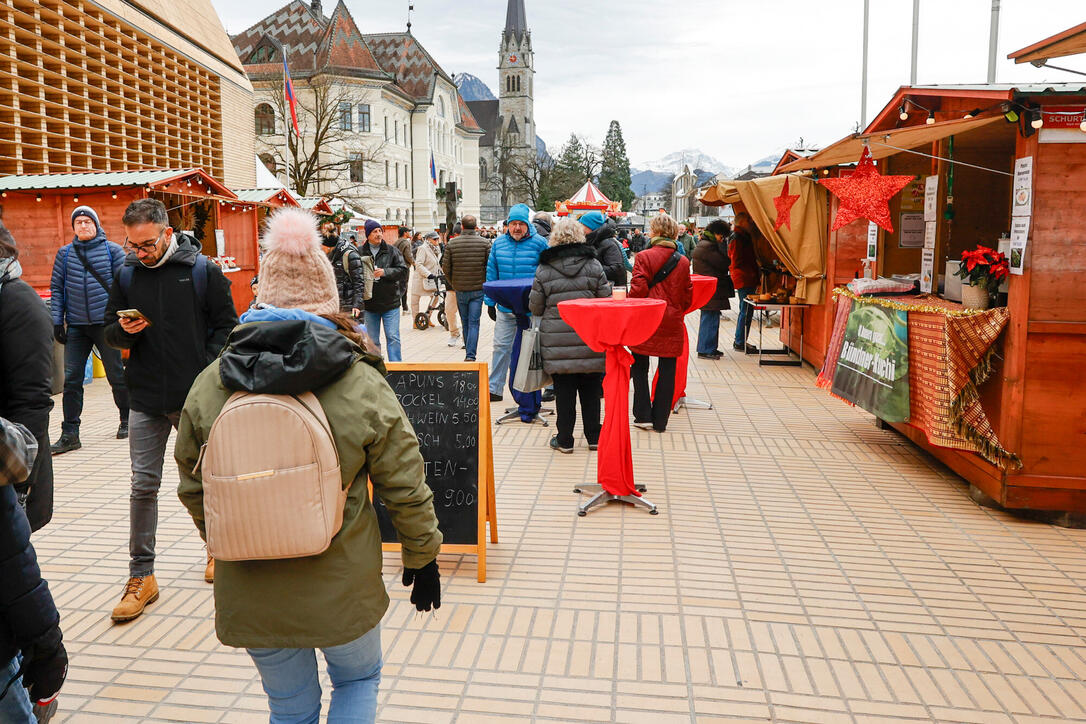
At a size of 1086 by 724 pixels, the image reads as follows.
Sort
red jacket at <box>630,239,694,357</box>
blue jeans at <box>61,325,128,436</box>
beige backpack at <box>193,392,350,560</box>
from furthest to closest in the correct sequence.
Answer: red jacket at <box>630,239,694,357</box>
blue jeans at <box>61,325,128,436</box>
beige backpack at <box>193,392,350,560</box>

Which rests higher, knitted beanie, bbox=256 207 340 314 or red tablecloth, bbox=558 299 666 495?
knitted beanie, bbox=256 207 340 314

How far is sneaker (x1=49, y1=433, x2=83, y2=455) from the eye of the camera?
6895 millimetres

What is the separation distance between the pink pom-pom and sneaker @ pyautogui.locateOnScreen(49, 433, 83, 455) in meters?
5.70

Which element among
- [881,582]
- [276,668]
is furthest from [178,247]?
[881,582]

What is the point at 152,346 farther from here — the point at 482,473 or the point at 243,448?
the point at 243,448

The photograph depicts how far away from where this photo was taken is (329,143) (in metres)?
45.0

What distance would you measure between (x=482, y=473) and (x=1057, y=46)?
16.6 ft

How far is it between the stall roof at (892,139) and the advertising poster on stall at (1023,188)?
0.32 m

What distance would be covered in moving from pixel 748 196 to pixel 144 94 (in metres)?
12.0

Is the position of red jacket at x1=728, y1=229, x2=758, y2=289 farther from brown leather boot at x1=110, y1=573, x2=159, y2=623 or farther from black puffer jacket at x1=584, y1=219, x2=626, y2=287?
brown leather boot at x1=110, y1=573, x2=159, y2=623

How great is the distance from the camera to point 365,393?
6.94ft

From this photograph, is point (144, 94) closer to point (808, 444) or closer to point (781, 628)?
point (808, 444)

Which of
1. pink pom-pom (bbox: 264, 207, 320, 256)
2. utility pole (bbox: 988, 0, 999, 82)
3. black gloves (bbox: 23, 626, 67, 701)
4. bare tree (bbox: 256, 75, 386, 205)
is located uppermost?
bare tree (bbox: 256, 75, 386, 205)

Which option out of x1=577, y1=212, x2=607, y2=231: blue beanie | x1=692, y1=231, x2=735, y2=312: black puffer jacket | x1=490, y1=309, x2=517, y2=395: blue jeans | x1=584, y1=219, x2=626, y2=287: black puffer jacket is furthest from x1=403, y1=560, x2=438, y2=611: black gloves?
x1=692, y1=231, x2=735, y2=312: black puffer jacket
